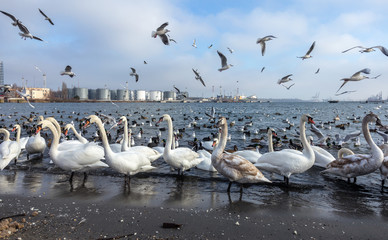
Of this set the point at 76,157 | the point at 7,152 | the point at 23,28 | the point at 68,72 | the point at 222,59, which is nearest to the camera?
the point at 76,157

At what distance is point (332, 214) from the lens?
5836 mm

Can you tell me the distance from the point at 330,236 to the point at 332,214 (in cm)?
120

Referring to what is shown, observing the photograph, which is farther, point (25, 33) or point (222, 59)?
point (222, 59)

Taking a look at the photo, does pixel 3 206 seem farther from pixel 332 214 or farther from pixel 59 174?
pixel 332 214

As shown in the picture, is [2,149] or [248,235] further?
[2,149]

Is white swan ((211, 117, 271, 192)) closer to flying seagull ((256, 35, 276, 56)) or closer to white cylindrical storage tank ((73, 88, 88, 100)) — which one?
flying seagull ((256, 35, 276, 56))

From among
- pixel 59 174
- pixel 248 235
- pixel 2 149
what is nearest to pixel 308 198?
pixel 248 235

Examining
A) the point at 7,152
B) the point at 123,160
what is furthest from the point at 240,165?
the point at 7,152

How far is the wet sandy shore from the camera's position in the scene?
475cm

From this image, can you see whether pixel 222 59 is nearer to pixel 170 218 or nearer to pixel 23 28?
pixel 23 28

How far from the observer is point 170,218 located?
5.36m

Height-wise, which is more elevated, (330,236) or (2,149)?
(2,149)

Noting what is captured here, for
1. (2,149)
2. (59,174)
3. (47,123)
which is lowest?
(59,174)

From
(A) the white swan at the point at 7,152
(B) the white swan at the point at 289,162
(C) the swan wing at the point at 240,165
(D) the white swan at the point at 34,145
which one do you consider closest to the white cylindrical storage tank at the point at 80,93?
(D) the white swan at the point at 34,145
